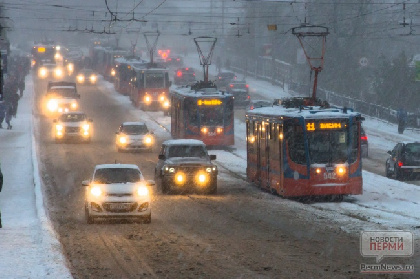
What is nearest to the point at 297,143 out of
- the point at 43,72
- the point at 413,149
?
the point at 413,149

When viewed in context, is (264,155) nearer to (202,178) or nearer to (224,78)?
(202,178)

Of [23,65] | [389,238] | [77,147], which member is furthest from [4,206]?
[23,65]

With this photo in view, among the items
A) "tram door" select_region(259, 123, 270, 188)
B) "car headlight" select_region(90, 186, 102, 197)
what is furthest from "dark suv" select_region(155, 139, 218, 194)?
"car headlight" select_region(90, 186, 102, 197)

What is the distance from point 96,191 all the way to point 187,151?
918 centimetres

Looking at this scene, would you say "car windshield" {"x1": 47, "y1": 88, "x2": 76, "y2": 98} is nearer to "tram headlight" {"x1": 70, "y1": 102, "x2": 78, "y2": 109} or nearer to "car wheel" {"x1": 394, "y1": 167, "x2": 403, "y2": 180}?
"tram headlight" {"x1": 70, "y1": 102, "x2": 78, "y2": 109}

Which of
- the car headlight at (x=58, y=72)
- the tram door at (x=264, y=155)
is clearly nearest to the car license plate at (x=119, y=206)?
the tram door at (x=264, y=155)

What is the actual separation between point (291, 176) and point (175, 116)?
25.2 metres

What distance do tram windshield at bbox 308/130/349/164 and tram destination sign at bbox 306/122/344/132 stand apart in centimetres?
13

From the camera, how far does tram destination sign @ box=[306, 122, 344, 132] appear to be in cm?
3119

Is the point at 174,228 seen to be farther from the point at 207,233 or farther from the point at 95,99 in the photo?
the point at 95,99

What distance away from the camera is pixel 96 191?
25.6 metres

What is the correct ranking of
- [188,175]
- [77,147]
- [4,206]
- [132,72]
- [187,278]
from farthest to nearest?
[132,72] < [77,147] < [188,175] < [4,206] < [187,278]

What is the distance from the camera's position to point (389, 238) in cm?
2128

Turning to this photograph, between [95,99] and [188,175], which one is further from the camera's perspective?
[95,99]
